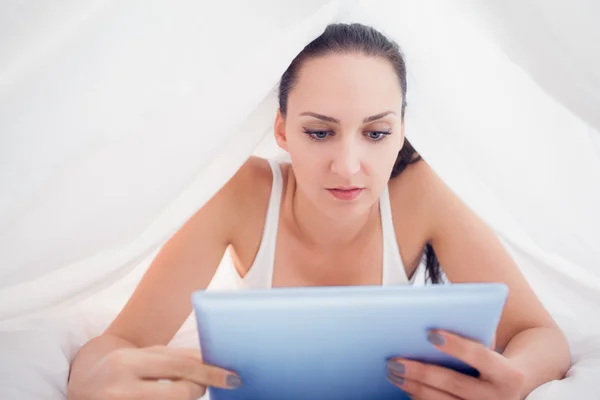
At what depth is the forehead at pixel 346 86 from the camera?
41.2 inches

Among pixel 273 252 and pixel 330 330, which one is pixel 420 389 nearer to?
pixel 330 330

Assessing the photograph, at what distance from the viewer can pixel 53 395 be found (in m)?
0.91

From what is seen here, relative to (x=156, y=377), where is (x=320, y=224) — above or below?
above

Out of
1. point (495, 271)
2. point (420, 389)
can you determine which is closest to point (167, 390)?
point (420, 389)

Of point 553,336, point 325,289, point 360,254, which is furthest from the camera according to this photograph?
point 360,254

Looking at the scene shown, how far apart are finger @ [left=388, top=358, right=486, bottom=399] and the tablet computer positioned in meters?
0.01

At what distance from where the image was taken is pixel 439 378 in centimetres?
79

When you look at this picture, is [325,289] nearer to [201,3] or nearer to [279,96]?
[201,3]

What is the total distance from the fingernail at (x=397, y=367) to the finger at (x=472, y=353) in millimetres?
56

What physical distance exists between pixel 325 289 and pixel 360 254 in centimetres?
67

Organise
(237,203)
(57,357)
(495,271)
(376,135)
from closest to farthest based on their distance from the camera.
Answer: (57,357) → (376,135) → (495,271) → (237,203)

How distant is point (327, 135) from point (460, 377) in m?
0.50

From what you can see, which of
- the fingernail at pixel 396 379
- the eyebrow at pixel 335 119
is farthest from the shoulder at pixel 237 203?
the fingernail at pixel 396 379

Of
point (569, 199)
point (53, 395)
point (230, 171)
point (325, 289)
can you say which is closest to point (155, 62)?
point (230, 171)
